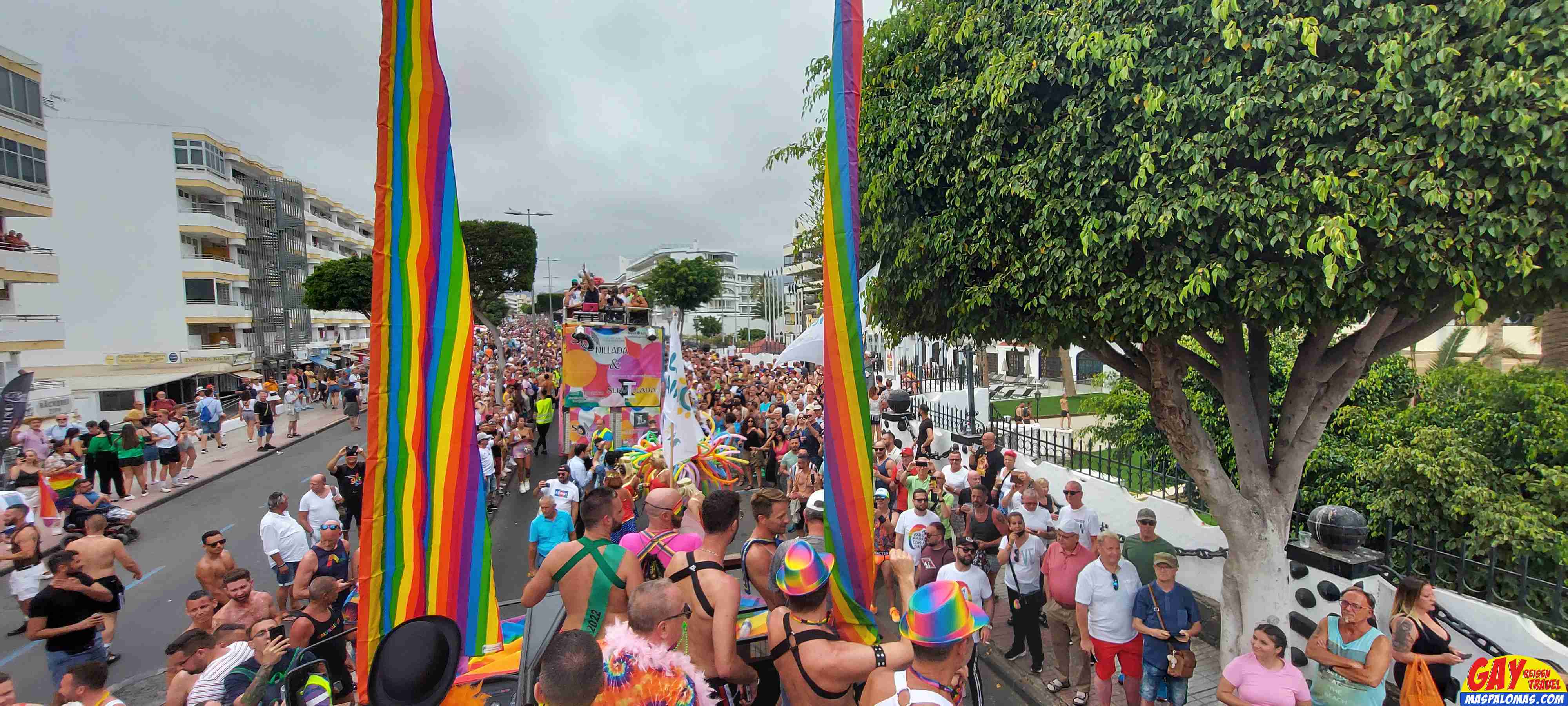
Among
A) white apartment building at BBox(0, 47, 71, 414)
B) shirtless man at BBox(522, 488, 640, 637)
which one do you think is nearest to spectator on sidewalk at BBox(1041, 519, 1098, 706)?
shirtless man at BBox(522, 488, 640, 637)

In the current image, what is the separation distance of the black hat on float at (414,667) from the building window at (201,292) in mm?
38913

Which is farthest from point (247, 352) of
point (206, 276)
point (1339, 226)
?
point (1339, 226)

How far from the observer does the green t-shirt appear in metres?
5.27

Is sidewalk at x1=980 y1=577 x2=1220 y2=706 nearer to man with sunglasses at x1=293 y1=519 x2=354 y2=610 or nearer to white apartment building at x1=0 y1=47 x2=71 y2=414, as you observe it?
man with sunglasses at x1=293 y1=519 x2=354 y2=610

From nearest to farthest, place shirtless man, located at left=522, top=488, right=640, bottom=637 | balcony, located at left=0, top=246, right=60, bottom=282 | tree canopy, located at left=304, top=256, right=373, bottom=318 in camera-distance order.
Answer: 1. shirtless man, located at left=522, top=488, right=640, bottom=637
2. balcony, located at left=0, top=246, right=60, bottom=282
3. tree canopy, located at left=304, top=256, right=373, bottom=318

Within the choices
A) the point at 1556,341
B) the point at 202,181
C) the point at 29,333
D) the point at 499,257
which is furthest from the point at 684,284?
the point at 1556,341

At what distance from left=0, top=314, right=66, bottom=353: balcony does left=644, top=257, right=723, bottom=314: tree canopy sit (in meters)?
33.8

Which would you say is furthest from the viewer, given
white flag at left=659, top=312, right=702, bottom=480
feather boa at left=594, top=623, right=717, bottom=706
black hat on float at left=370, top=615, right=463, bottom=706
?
white flag at left=659, top=312, right=702, bottom=480

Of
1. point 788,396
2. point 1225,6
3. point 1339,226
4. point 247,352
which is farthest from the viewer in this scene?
point 247,352

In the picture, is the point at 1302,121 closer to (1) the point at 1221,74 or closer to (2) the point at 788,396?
(1) the point at 1221,74

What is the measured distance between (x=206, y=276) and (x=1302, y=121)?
133 ft

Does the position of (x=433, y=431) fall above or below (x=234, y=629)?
above

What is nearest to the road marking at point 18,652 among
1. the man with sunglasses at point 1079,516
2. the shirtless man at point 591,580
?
the shirtless man at point 591,580

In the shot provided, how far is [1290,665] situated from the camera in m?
3.84
